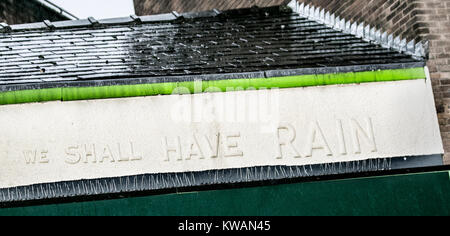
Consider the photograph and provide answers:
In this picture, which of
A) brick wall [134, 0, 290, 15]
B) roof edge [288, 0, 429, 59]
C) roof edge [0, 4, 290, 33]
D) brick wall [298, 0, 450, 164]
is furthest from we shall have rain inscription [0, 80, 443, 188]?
brick wall [134, 0, 290, 15]

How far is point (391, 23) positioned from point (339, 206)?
2.83 m

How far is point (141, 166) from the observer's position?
20.1 feet

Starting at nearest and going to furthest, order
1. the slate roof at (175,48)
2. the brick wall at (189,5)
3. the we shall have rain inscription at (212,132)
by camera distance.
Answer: the we shall have rain inscription at (212,132) → the slate roof at (175,48) → the brick wall at (189,5)

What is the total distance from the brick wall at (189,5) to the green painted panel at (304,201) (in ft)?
13.4

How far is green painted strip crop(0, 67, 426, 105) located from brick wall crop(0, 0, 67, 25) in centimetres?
651

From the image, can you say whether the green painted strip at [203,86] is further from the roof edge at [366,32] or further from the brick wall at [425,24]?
the brick wall at [425,24]

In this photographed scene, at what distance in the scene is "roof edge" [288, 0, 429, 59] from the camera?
279 inches

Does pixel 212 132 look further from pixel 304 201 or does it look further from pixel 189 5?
pixel 189 5

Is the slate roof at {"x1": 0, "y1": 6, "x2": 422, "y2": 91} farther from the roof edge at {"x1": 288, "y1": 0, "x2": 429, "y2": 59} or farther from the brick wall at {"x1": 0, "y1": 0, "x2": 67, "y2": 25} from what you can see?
the brick wall at {"x1": 0, "y1": 0, "x2": 67, "y2": 25}

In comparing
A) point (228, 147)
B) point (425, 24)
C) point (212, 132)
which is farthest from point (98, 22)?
point (425, 24)

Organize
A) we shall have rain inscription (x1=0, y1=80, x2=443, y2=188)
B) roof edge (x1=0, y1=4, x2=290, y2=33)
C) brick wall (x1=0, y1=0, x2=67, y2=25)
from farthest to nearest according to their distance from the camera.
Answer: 1. brick wall (x1=0, y1=0, x2=67, y2=25)
2. roof edge (x1=0, y1=4, x2=290, y2=33)
3. we shall have rain inscription (x1=0, y1=80, x2=443, y2=188)

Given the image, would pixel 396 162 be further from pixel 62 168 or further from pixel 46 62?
pixel 46 62

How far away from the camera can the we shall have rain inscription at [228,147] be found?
20.1 ft

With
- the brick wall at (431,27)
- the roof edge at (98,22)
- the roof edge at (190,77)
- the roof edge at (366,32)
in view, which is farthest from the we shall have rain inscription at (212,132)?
the roof edge at (98,22)
